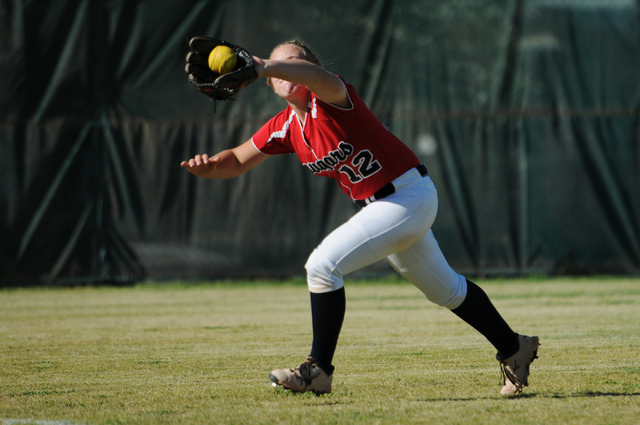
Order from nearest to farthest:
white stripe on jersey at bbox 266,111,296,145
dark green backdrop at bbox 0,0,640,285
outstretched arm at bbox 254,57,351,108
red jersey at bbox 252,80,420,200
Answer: outstretched arm at bbox 254,57,351,108
red jersey at bbox 252,80,420,200
white stripe on jersey at bbox 266,111,296,145
dark green backdrop at bbox 0,0,640,285

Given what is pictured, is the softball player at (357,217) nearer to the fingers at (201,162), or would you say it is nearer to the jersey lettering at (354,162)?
the jersey lettering at (354,162)

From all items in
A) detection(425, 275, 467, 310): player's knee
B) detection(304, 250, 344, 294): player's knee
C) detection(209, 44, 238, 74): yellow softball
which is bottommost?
detection(425, 275, 467, 310): player's knee

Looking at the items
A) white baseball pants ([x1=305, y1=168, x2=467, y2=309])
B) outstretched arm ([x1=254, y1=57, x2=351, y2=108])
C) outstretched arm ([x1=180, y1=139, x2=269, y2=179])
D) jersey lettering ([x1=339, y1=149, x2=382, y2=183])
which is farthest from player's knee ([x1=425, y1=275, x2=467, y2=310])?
outstretched arm ([x1=180, y1=139, x2=269, y2=179])

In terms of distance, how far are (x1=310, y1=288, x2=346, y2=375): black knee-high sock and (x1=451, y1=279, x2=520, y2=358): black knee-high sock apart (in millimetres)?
624

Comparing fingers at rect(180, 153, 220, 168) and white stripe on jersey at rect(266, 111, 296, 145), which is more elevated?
white stripe on jersey at rect(266, 111, 296, 145)

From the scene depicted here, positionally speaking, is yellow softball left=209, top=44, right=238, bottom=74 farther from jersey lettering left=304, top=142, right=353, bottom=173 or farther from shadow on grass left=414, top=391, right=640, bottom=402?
shadow on grass left=414, top=391, right=640, bottom=402

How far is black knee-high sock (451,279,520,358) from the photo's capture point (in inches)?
145

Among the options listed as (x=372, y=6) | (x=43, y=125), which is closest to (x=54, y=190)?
(x=43, y=125)

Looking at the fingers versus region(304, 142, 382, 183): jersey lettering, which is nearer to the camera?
region(304, 142, 382, 183): jersey lettering

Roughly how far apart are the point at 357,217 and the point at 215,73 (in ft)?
2.82

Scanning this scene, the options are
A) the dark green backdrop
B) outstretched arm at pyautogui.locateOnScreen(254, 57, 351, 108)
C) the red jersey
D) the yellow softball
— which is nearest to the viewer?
outstretched arm at pyautogui.locateOnScreen(254, 57, 351, 108)

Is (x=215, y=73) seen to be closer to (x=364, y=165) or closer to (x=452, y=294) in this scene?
(x=364, y=165)

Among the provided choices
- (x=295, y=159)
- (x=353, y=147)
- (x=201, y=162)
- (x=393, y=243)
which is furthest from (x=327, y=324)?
(x=295, y=159)

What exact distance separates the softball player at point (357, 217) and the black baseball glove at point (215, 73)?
0.07 m
